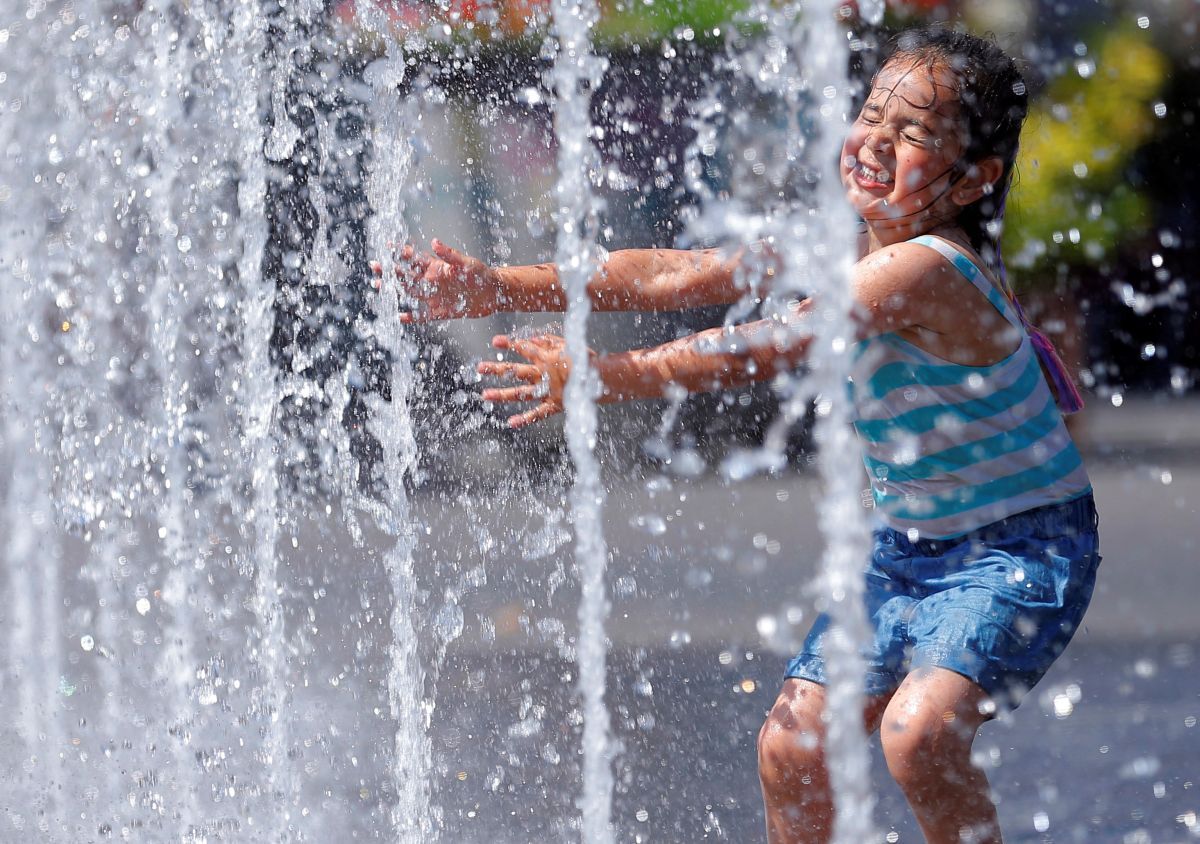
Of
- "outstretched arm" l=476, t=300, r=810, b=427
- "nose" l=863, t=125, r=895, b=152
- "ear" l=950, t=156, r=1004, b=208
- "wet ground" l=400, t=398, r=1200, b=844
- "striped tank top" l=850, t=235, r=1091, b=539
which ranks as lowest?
"wet ground" l=400, t=398, r=1200, b=844

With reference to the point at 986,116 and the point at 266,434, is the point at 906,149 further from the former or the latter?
the point at 266,434

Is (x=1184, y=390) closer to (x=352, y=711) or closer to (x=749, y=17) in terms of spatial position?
(x=749, y=17)

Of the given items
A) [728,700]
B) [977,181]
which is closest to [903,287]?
[977,181]

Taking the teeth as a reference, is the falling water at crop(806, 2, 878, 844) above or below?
below

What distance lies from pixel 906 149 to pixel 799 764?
0.90m

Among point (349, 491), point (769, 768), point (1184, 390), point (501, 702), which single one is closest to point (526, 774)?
point (501, 702)

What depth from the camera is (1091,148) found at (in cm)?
961

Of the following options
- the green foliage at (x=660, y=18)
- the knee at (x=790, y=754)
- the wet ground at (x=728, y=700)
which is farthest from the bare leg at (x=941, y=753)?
the green foliage at (x=660, y=18)

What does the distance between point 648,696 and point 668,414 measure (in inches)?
157

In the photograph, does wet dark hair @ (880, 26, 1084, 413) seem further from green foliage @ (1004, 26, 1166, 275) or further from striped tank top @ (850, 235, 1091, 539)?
green foliage @ (1004, 26, 1166, 275)

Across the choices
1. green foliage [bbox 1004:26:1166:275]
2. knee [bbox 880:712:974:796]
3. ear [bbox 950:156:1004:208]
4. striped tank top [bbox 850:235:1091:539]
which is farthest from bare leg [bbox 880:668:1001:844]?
green foliage [bbox 1004:26:1166:275]

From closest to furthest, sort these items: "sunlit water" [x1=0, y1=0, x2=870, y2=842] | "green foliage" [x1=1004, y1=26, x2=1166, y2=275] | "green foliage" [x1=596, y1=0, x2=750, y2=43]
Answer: "sunlit water" [x1=0, y1=0, x2=870, y2=842], "green foliage" [x1=596, y1=0, x2=750, y2=43], "green foliage" [x1=1004, y1=26, x2=1166, y2=275]

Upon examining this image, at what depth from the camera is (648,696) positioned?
364 cm

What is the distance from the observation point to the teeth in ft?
6.63
